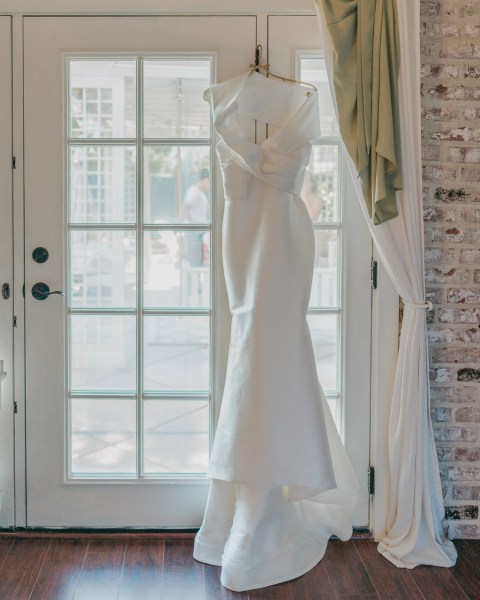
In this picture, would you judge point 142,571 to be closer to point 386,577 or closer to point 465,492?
point 386,577

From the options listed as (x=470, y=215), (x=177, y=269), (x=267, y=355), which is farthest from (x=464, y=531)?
(x=177, y=269)

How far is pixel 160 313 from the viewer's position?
291cm

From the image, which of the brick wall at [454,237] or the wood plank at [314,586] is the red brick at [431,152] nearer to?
the brick wall at [454,237]

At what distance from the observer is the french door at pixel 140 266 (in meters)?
2.84

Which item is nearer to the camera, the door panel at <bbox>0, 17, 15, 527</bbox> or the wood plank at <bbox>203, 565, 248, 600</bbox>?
the wood plank at <bbox>203, 565, 248, 600</bbox>

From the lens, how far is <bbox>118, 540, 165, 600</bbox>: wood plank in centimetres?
251

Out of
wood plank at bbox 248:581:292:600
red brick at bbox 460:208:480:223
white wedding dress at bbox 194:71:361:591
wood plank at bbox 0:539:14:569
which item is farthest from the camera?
red brick at bbox 460:208:480:223

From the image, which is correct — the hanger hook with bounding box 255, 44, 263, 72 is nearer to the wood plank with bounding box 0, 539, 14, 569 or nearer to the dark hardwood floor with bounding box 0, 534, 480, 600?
the dark hardwood floor with bounding box 0, 534, 480, 600

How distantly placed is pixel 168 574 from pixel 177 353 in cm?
83

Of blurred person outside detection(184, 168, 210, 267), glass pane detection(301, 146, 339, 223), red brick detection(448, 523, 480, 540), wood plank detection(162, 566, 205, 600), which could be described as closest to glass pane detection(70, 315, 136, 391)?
blurred person outside detection(184, 168, 210, 267)

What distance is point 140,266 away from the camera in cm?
290

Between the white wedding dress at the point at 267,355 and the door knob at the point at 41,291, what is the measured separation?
28.5 inches

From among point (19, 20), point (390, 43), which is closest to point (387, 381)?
point (390, 43)

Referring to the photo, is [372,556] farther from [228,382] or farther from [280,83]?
[280,83]
